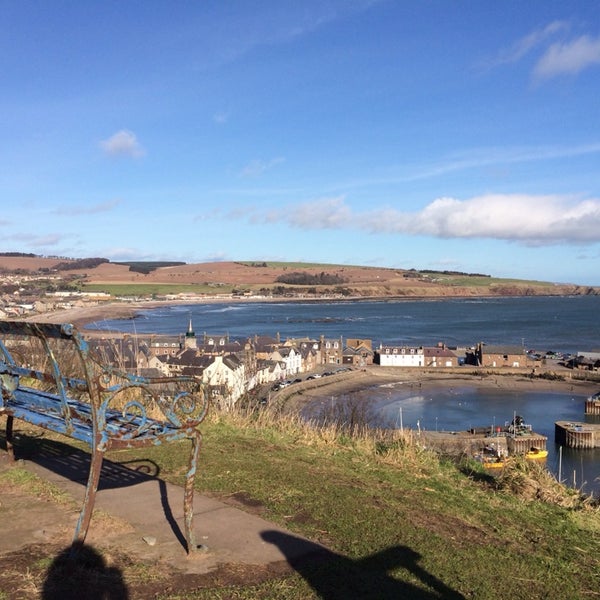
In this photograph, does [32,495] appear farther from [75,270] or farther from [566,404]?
[75,270]

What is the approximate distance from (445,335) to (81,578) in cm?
9428

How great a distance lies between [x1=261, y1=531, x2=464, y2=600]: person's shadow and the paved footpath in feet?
0.37

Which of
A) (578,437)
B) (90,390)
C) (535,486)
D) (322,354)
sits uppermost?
(90,390)

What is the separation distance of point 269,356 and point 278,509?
182 feet

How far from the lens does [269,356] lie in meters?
60.1

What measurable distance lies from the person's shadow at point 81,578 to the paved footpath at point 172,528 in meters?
0.28

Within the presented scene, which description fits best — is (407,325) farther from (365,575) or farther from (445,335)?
(365,575)

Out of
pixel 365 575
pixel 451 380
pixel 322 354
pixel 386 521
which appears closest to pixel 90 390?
pixel 365 575

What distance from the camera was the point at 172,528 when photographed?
4273 millimetres

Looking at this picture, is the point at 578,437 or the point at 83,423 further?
the point at 578,437

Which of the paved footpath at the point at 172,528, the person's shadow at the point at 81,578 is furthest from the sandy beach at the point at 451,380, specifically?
the person's shadow at the point at 81,578

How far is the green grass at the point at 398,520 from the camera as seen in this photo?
3531mm

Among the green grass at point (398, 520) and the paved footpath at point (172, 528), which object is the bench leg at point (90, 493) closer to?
the paved footpath at point (172, 528)

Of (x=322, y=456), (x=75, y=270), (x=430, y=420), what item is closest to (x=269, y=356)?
(x=430, y=420)
